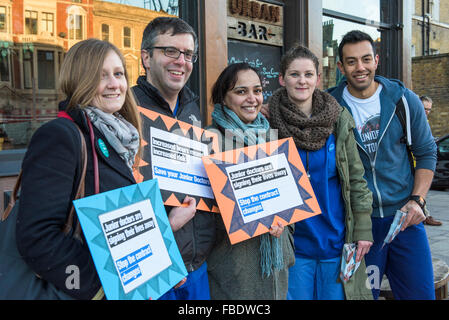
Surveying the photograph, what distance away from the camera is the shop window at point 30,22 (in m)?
3.69

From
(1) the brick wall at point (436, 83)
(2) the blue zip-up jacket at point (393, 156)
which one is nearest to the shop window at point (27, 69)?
(2) the blue zip-up jacket at point (393, 156)

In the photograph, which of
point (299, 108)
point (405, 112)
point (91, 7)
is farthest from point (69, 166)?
point (91, 7)

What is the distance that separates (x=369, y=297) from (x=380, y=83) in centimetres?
143

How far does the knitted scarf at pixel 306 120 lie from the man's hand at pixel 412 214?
782 mm

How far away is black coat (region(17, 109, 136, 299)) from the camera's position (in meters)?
1.32

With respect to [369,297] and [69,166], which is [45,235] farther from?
[369,297]

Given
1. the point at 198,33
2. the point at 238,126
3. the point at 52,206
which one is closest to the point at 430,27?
the point at 198,33

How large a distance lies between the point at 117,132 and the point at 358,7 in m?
6.73

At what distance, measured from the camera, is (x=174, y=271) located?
169cm

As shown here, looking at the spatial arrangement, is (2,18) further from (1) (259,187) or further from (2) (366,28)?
(2) (366,28)

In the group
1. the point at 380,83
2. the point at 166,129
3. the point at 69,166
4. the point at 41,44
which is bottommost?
the point at 69,166

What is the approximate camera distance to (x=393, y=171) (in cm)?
271

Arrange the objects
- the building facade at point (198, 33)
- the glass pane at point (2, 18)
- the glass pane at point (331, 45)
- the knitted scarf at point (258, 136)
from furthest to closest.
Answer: the glass pane at point (331, 45), the building facade at point (198, 33), the glass pane at point (2, 18), the knitted scarf at point (258, 136)

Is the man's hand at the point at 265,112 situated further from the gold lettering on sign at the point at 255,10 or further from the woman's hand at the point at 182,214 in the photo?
the gold lettering on sign at the point at 255,10
